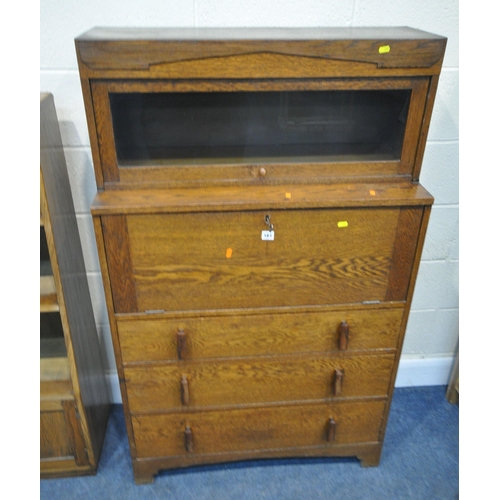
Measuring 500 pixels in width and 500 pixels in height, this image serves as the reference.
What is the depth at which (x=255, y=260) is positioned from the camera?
115cm

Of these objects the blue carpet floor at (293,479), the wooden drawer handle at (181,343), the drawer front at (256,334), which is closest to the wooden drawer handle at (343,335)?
the drawer front at (256,334)

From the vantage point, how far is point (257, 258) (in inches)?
45.1

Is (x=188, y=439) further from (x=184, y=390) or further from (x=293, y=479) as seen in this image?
(x=293, y=479)

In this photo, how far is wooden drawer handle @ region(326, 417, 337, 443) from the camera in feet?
4.65

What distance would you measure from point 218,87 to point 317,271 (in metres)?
0.49

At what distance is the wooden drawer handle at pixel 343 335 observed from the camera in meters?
1.25

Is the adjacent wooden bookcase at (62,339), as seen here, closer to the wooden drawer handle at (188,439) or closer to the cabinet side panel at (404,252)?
the wooden drawer handle at (188,439)

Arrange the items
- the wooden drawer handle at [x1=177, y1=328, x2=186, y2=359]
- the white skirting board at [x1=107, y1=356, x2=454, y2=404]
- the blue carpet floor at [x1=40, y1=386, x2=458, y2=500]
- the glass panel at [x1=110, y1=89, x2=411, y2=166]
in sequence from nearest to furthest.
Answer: the glass panel at [x1=110, y1=89, x2=411, y2=166] < the wooden drawer handle at [x1=177, y1=328, x2=186, y2=359] < the blue carpet floor at [x1=40, y1=386, x2=458, y2=500] < the white skirting board at [x1=107, y1=356, x2=454, y2=404]

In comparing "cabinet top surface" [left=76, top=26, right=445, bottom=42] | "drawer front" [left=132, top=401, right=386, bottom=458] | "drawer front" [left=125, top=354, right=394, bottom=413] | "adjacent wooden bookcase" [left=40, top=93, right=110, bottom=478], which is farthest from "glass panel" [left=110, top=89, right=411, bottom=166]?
"drawer front" [left=132, top=401, right=386, bottom=458]

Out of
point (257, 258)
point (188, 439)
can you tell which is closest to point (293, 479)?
point (188, 439)

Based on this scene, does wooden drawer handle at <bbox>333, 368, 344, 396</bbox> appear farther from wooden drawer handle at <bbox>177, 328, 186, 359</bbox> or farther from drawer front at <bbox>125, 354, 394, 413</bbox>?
wooden drawer handle at <bbox>177, 328, 186, 359</bbox>

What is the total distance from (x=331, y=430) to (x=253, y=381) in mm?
306

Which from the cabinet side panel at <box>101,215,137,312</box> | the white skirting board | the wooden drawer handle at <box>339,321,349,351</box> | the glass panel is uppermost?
the glass panel

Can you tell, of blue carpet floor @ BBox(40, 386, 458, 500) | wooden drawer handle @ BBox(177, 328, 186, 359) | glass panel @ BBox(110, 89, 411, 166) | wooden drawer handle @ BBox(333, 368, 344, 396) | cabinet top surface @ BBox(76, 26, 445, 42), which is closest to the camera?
cabinet top surface @ BBox(76, 26, 445, 42)
